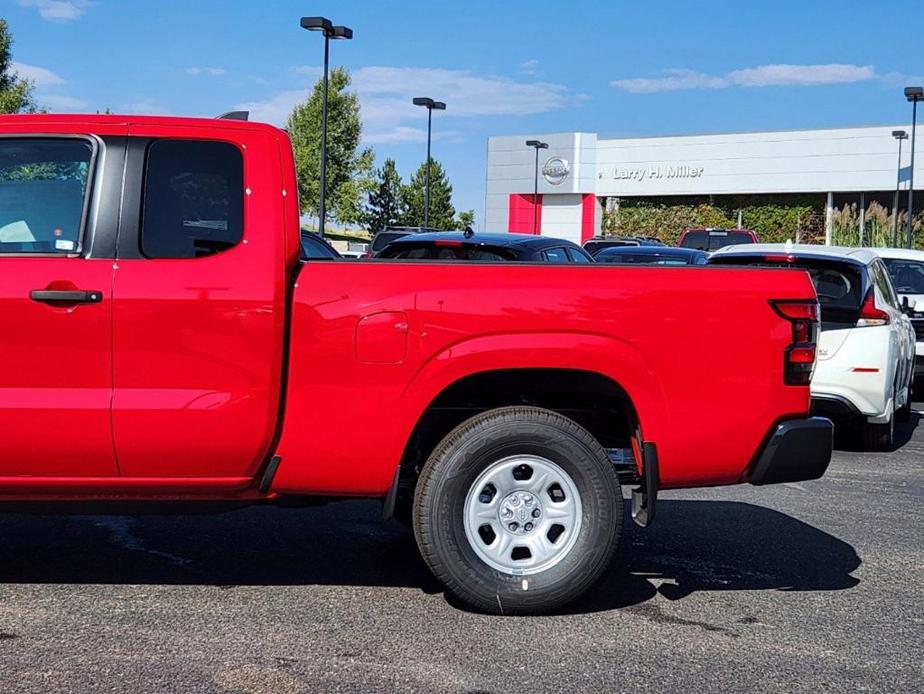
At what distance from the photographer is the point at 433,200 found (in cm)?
7575

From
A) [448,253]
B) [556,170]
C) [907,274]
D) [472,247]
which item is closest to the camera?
[472,247]

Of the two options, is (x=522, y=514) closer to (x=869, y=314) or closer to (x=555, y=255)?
(x=555, y=255)

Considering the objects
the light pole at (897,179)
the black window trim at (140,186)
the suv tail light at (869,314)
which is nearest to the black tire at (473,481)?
the black window trim at (140,186)

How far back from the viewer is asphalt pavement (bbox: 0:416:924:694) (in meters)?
4.17

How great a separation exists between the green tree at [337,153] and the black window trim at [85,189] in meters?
55.4

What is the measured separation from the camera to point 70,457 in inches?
183

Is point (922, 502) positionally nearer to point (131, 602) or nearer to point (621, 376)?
point (621, 376)

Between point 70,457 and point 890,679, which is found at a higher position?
point 70,457

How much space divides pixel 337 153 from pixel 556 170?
12.9m

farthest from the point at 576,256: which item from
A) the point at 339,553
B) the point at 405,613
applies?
the point at 405,613

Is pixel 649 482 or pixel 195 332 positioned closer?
pixel 195 332

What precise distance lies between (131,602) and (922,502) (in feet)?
17.0

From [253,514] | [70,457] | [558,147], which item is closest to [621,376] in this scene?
[70,457]

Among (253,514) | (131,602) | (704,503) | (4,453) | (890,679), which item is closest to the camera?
(890,679)
